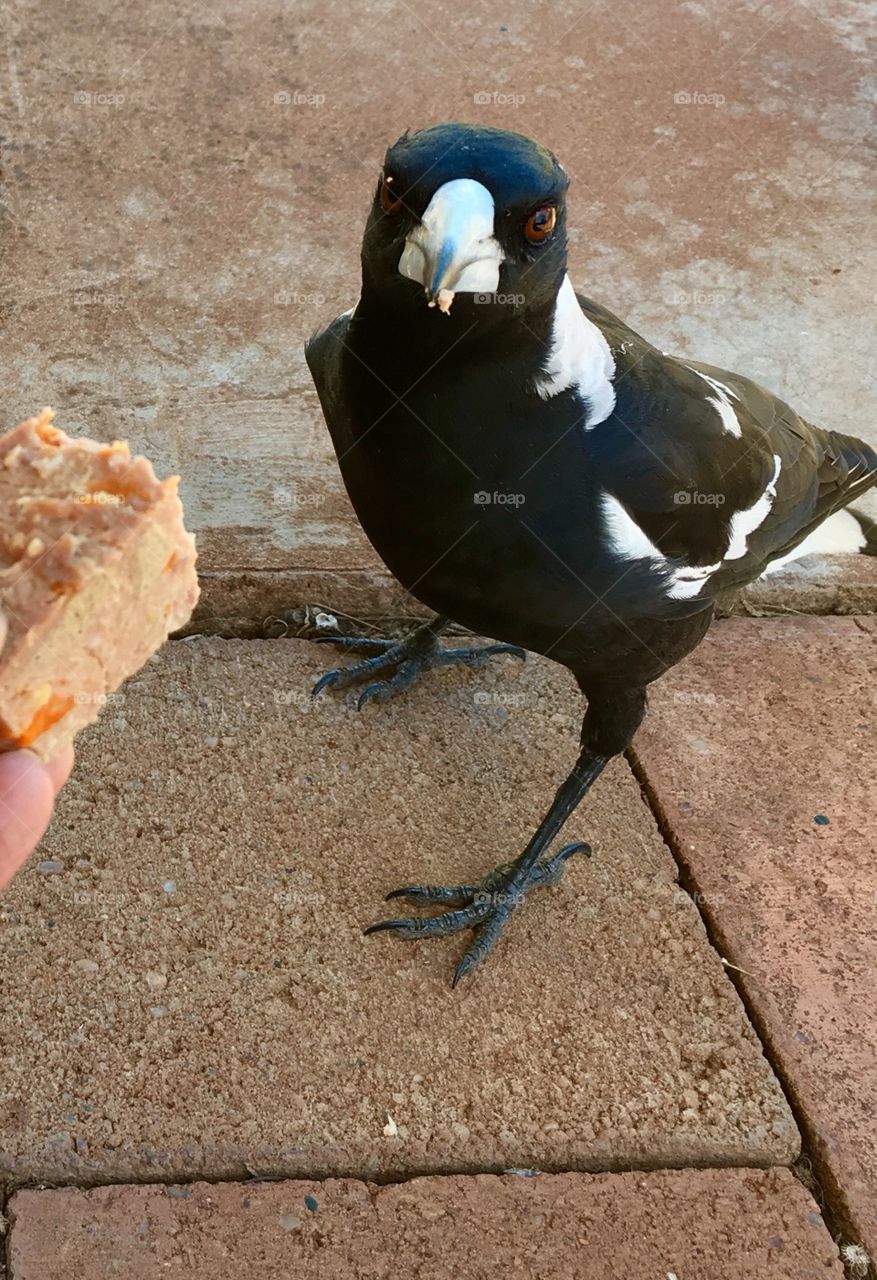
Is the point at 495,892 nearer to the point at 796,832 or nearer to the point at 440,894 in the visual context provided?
the point at 440,894

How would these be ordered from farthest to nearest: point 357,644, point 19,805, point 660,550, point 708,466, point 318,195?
point 318,195 → point 357,644 → point 708,466 → point 660,550 → point 19,805

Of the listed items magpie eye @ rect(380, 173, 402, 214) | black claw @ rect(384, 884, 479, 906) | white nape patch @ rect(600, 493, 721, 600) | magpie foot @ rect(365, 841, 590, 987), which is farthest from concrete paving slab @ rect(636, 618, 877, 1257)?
magpie eye @ rect(380, 173, 402, 214)

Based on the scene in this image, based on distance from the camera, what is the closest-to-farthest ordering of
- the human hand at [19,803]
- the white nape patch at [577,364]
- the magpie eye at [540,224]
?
the human hand at [19,803] → the magpie eye at [540,224] → the white nape patch at [577,364]

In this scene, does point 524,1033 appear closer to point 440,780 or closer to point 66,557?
point 440,780

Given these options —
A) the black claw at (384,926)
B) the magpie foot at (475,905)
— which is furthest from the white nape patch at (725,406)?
the black claw at (384,926)

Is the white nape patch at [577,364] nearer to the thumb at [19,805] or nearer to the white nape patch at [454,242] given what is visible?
the white nape patch at [454,242]

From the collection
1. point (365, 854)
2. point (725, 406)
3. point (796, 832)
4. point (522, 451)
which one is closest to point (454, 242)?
point (522, 451)

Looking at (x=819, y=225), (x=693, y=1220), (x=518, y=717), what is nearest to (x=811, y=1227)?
(x=693, y=1220)
